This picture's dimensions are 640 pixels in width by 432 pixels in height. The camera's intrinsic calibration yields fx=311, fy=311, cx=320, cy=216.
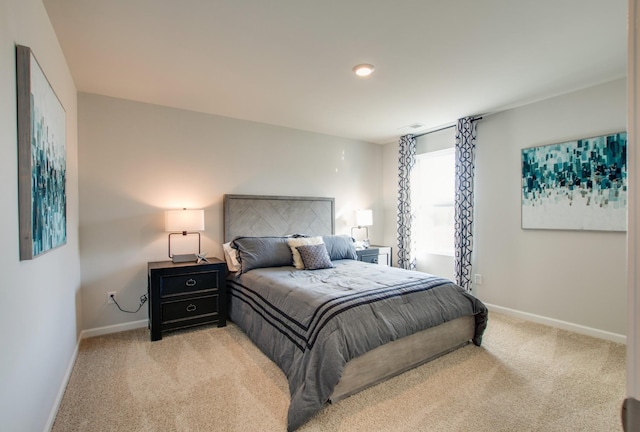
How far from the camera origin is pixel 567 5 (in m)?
1.88

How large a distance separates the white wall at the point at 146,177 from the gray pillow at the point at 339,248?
93cm

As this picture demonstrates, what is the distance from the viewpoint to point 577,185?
10.5 ft

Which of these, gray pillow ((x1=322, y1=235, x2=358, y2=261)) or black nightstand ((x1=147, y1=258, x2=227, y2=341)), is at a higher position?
gray pillow ((x1=322, y1=235, x2=358, y2=261))

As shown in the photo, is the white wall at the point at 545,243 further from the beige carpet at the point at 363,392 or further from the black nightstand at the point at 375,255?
the black nightstand at the point at 375,255

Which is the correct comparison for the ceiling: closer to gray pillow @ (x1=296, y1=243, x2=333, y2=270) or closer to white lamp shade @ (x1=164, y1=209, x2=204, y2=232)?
white lamp shade @ (x1=164, y1=209, x2=204, y2=232)

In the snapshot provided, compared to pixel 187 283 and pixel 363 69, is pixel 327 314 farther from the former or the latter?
pixel 363 69

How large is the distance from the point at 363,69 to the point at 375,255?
9.05 ft

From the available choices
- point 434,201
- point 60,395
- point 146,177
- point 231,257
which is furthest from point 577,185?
point 60,395

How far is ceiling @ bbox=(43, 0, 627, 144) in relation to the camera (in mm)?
1929

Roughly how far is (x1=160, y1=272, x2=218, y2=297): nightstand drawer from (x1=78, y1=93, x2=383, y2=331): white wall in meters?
0.53

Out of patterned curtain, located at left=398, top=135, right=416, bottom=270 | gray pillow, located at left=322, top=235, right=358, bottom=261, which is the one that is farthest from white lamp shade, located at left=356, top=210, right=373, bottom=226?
gray pillow, located at left=322, top=235, right=358, bottom=261

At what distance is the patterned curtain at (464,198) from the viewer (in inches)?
158

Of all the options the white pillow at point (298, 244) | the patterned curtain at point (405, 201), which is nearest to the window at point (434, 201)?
→ the patterned curtain at point (405, 201)

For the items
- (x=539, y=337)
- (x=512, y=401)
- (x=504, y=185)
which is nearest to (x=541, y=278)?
(x=539, y=337)
